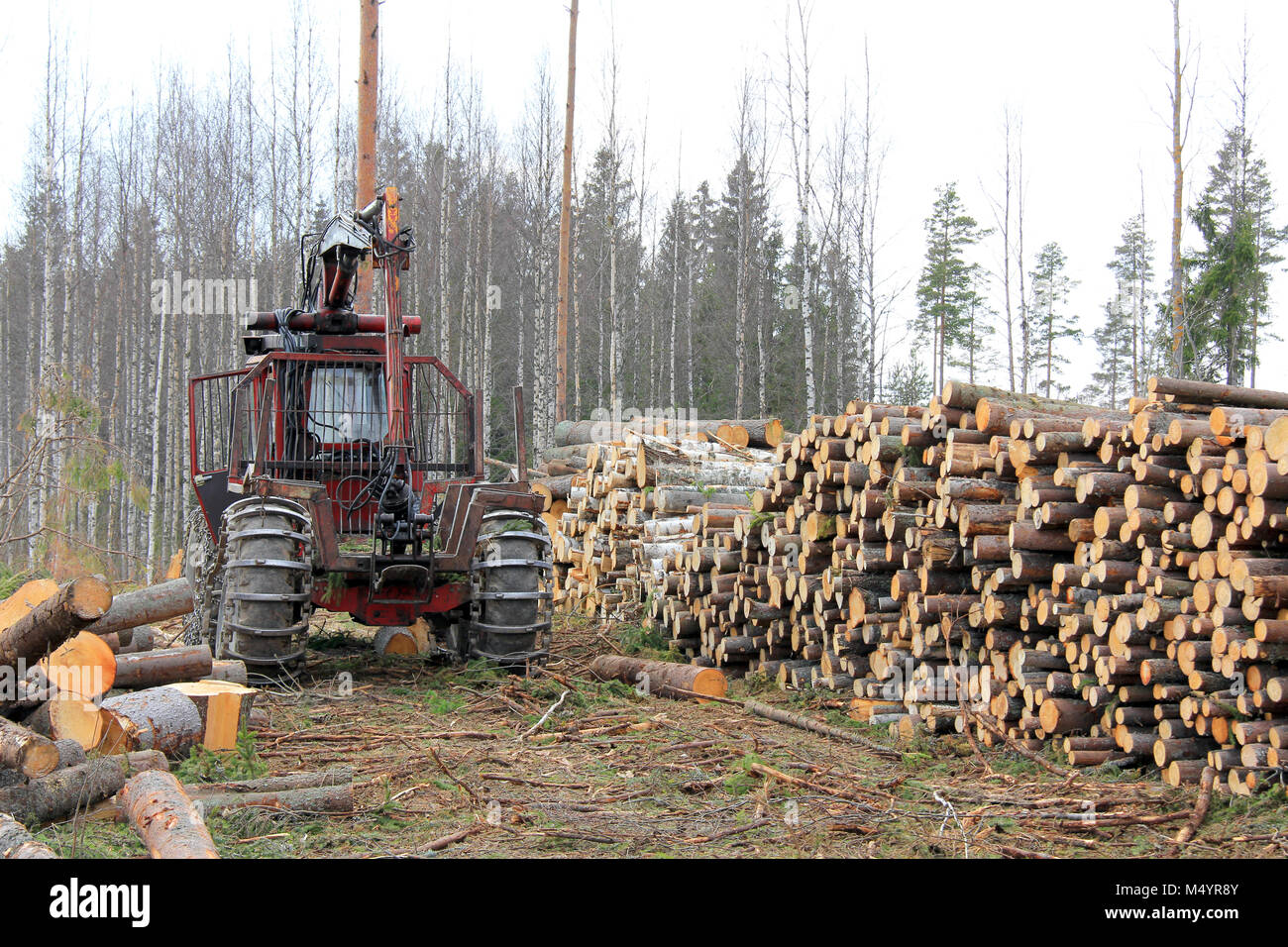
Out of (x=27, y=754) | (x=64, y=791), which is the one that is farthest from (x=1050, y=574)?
(x=27, y=754)

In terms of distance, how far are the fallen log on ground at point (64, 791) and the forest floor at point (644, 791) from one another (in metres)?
0.15

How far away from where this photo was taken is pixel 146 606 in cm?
670

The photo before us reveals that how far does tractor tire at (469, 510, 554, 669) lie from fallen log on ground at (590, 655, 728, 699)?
33.4 inches

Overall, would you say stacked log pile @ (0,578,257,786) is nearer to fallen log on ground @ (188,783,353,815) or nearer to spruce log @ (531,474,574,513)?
fallen log on ground @ (188,783,353,815)

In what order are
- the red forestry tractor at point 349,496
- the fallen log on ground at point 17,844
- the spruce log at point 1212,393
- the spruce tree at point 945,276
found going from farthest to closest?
1. the spruce tree at point 945,276
2. the red forestry tractor at point 349,496
3. the spruce log at point 1212,393
4. the fallen log on ground at point 17,844

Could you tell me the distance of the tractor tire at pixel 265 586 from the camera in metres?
7.17

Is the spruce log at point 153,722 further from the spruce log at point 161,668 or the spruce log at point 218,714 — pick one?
the spruce log at point 161,668

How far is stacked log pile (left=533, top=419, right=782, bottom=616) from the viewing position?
39.5 feet

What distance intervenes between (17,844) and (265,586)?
11.6 feet

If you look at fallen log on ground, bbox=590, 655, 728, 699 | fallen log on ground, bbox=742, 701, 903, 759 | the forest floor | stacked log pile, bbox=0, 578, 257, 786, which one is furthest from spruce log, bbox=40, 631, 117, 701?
fallen log on ground, bbox=742, 701, 903, 759

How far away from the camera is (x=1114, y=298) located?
45125 mm

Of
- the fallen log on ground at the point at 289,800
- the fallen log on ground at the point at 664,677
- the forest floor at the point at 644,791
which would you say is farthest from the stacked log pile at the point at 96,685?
the fallen log on ground at the point at 664,677
